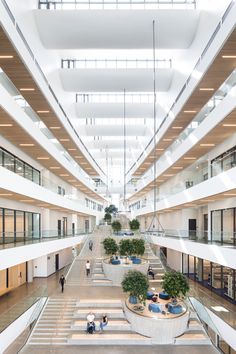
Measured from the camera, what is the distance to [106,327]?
56.7ft

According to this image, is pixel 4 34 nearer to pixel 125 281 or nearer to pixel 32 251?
pixel 32 251

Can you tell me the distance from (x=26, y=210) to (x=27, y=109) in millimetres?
7353

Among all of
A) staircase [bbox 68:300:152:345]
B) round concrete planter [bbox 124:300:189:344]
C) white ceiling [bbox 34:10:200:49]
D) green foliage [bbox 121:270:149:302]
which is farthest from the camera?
white ceiling [bbox 34:10:200:49]

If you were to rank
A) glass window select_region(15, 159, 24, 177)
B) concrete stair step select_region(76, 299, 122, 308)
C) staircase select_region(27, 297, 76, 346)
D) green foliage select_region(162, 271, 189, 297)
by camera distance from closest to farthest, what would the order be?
staircase select_region(27, 297, 76, 346), green foliage select_region(162, 271, 189, 297), concrete stair step select_region(76, 299, 122, 308), glass window select_region(15, 159, 24, 177)

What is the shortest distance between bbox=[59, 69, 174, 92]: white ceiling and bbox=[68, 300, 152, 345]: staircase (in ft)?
49.4

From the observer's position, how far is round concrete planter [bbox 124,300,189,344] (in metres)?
16.4

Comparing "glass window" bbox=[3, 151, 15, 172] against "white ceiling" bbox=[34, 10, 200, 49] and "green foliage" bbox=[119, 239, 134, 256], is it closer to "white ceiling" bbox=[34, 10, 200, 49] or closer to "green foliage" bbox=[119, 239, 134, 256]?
"white ceiling" bbox=[34, 10, 200, 49]

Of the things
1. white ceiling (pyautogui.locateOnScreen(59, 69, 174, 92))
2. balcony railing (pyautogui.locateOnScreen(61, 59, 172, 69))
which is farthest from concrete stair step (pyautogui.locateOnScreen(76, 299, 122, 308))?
balcony railing (pyautogui.locateOnScreen(61, 59, 172, 69))

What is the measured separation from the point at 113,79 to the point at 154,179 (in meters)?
9.16

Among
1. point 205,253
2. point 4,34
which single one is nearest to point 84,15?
point 4,34

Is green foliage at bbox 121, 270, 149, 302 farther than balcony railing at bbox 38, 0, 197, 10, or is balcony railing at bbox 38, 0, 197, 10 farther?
balcony railing at bbox 38, 0, 197, 10

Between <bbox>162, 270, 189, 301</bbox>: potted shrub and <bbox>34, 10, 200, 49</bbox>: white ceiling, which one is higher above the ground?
<bbox>34, 10, 200, 49</bbox>: white ceiling

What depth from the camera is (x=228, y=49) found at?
46.4 feet

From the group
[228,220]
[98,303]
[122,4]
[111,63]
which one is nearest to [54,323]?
[98,303]
